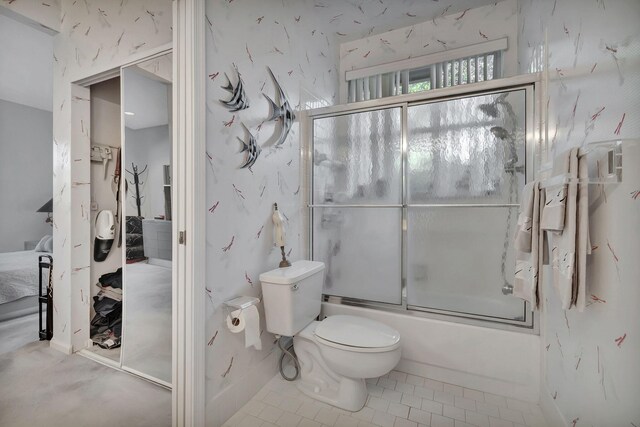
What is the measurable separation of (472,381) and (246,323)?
1.37 meters

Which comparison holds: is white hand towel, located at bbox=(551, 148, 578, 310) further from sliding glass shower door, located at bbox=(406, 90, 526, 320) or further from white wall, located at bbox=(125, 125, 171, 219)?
white wall, located at bbox=(125, 125, 171, 219)

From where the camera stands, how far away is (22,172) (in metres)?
3.45

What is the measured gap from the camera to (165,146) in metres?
1.73

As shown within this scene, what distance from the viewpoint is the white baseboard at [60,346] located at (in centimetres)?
199

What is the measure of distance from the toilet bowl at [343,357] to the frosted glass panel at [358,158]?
867mm

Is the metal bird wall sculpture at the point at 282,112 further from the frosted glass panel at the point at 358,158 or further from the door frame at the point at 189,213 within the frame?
the door frame at the point at 189,213

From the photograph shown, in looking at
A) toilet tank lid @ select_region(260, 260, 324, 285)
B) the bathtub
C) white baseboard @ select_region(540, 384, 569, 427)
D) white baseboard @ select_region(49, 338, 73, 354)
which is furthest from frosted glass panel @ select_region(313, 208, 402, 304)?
white baseboard @ select_region(49, 338, 73, 354)

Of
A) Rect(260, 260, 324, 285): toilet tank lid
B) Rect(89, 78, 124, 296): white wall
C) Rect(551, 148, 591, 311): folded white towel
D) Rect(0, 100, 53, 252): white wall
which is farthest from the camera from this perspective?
Rect(0, 100, 53, 252): white wall

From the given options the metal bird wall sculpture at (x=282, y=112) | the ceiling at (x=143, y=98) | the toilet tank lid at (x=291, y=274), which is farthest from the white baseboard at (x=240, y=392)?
the ceiling at (x=143, y=98)

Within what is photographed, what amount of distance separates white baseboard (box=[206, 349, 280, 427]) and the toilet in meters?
0.20

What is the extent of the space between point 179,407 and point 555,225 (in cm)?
167

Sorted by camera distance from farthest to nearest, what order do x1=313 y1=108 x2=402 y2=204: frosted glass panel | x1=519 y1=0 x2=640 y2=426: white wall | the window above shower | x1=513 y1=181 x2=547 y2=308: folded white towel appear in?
the window above shower < x1=313 y1=108 x2=402 y2=204: frosted glass panel < x1=513 y1=181 x2=547 y2=308: folded white towel < x1=519 y1=0 x2=640 y2=426: white wall

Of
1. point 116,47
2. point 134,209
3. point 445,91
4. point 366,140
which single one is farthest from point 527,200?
point 116,47

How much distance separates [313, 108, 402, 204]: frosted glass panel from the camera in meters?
1.96
